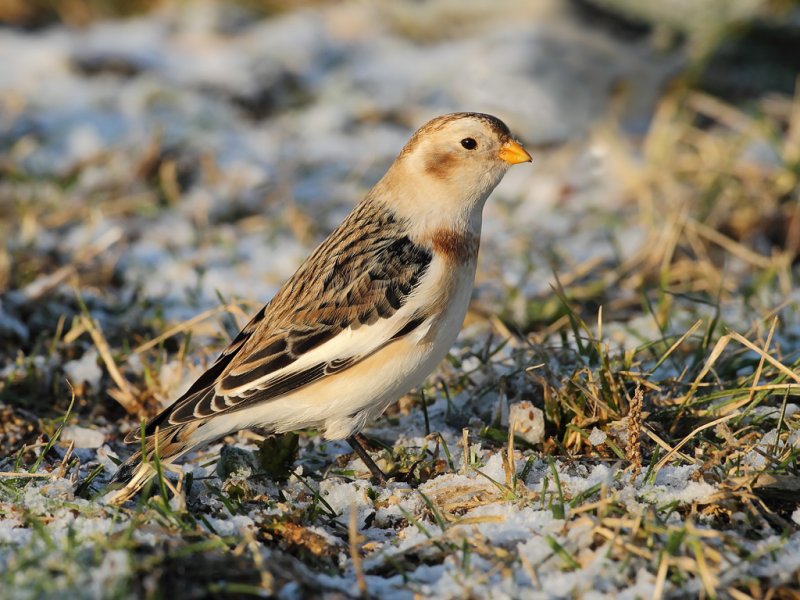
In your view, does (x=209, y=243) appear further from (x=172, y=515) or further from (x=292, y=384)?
(x=172, y=515)

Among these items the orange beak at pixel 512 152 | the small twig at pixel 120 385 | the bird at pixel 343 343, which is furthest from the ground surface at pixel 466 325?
the orange beak at pixel 512 152

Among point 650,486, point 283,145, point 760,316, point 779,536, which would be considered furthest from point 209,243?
point 779,536

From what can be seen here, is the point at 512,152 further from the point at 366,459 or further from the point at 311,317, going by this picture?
the point at 366,459

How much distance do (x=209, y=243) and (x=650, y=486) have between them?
3000 mm

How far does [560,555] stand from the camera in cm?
246

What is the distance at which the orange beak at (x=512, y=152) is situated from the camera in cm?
368

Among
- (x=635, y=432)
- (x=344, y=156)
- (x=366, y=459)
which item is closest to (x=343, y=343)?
(x=366, y=459)

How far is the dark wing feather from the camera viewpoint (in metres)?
3.11

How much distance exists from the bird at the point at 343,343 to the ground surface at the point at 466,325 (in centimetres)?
13

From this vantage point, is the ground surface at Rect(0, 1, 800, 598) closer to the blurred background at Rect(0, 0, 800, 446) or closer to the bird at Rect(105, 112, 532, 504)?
the blurred background at Rect(0, 0, 800, 446)

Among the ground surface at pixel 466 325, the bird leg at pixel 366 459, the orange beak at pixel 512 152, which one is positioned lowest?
the bird leg at pixel 366 459

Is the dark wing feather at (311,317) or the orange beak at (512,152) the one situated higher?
the orange beak at (512,152)

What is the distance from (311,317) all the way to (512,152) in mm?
977

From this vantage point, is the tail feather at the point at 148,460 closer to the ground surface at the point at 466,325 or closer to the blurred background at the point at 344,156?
the ground surface at the point at 466,325
